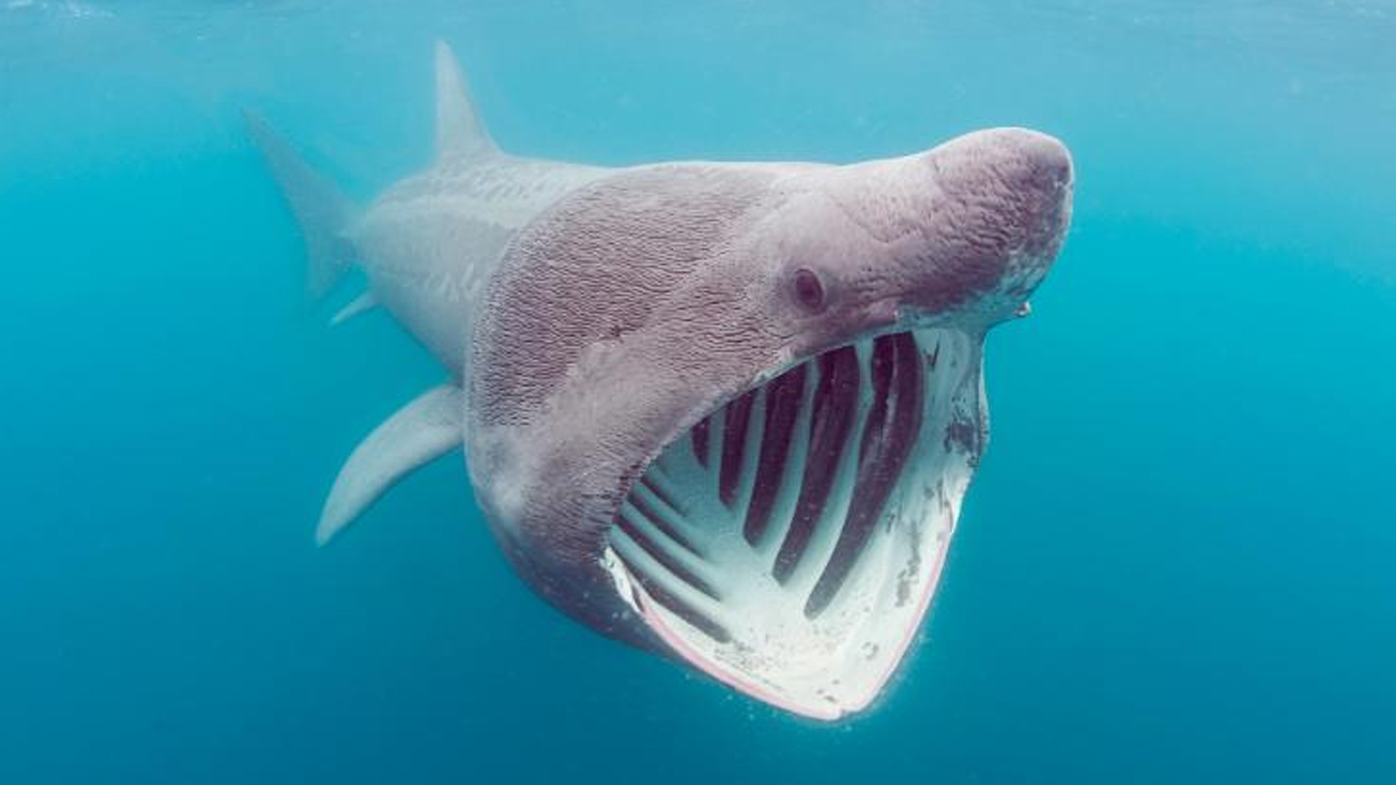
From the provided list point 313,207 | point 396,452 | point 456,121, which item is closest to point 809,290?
point 396,452

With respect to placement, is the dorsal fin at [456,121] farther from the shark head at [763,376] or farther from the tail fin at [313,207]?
the shark head at [763,376]

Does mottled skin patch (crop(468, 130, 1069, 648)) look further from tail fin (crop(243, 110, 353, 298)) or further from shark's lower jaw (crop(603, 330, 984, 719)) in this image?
tail fin (crop(243, 110, 353, 298))

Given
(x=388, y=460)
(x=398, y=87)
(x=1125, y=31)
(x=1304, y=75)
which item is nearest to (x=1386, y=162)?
(x=1304, y=75)

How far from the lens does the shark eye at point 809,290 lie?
1.99 m

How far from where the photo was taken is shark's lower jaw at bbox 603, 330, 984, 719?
227 cm

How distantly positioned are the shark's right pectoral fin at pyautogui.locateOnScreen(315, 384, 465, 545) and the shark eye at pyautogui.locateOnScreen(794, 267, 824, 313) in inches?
128

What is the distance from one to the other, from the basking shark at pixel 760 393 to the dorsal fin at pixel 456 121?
15.4ft

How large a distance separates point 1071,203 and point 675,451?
6.25 ft

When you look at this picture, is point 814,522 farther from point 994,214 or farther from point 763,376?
point 994,214

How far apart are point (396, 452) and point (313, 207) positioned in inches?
246

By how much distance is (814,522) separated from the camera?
119 inches

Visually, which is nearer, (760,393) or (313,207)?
(760,393)

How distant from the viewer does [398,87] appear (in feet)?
174

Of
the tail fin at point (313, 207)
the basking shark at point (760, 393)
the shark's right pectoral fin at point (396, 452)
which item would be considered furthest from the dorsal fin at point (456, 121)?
the basking shark at point (760, 393)
